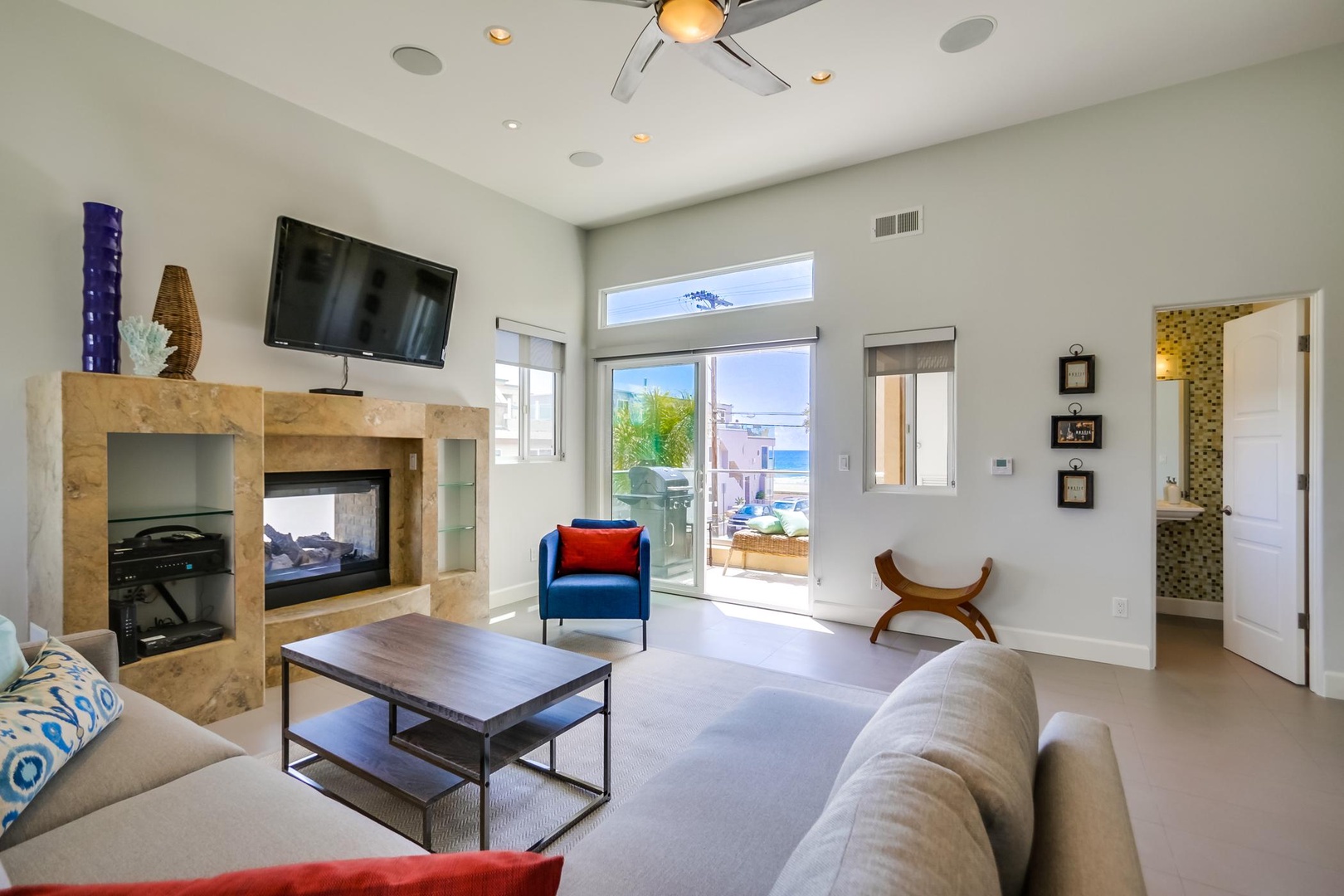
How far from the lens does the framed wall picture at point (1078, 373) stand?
12.2 ft

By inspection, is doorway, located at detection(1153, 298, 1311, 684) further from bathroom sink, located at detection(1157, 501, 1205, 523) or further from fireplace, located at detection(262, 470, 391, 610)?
fireplace, located at detection(262, 470, 391, 610)

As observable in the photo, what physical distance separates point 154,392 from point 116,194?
1092 millimetres

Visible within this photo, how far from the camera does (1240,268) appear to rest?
3385 mm

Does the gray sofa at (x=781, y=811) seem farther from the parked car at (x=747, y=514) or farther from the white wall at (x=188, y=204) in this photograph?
the parked car at (x=747, y=514)

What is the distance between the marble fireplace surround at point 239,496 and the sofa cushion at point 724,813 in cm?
245

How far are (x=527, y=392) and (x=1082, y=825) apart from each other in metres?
4.87

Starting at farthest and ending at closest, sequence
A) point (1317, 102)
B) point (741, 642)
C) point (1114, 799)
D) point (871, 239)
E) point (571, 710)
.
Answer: point (871, 239)
point (741, 642)
point (1317, 102)
point (571, 710)
point (1114, 799)

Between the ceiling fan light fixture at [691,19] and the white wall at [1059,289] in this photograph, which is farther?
the white wall at [1059,289]

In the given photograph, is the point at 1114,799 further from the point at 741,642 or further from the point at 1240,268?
the point at 1240,268

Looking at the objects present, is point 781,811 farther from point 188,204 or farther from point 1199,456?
point 1199,456

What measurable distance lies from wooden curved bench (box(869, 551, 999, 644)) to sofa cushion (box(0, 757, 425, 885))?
3.23m

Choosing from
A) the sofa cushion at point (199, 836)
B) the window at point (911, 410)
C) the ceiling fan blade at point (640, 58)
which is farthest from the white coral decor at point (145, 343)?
the window at point (911, 410)

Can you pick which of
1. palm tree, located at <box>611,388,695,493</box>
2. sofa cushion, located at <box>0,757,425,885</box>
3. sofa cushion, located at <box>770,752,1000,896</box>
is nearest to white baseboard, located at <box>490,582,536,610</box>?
palm tree, located at <box>611,388,695,493</box>

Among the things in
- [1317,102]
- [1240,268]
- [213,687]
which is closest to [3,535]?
[213,687]
